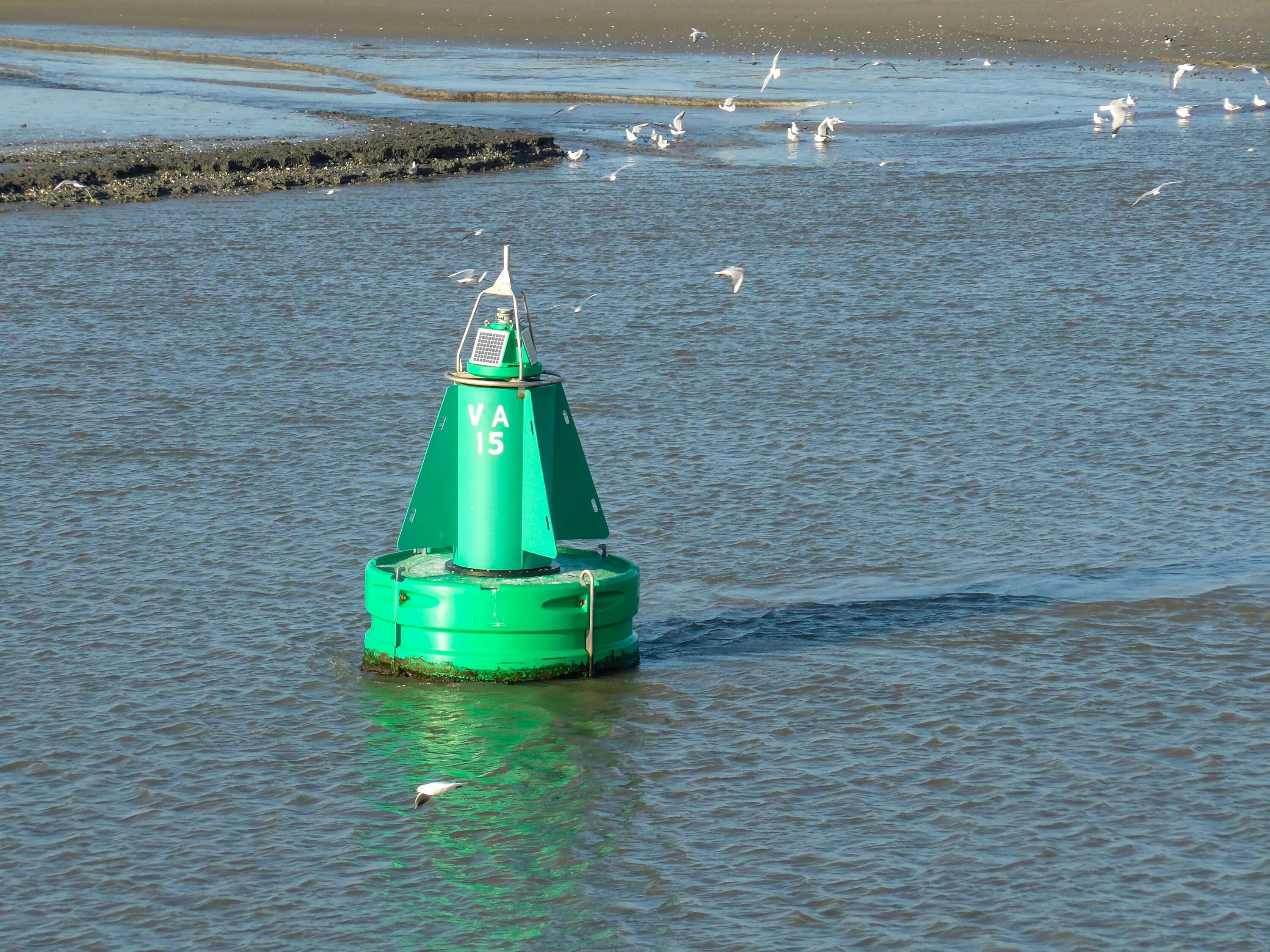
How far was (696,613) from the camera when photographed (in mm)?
11688

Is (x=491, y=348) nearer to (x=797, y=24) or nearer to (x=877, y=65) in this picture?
(x=877, y=65)

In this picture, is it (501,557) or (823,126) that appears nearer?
(501,557)

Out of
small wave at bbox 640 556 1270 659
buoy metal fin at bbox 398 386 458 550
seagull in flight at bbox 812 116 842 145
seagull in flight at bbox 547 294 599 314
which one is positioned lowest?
small wave at bbox 640 556 1270 659

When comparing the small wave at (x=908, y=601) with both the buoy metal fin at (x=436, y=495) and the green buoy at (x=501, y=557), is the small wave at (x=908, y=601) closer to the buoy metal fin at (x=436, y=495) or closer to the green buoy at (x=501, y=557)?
the green buoy at (x=501, y=557)

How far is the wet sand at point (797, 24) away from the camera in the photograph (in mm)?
56812

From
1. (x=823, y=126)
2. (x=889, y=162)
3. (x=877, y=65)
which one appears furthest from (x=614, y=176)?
(x=877, y=65)

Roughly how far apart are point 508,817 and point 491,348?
287cm

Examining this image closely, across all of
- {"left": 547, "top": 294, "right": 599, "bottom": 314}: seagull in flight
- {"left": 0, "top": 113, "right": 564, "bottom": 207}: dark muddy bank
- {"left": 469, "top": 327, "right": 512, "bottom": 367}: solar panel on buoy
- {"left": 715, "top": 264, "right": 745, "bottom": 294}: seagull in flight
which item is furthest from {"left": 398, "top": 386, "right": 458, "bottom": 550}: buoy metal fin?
{"left": 0, "top": 113, "right": 564, "bottom": 207}: dark muddy bank

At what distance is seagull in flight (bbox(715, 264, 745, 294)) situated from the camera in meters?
21.2

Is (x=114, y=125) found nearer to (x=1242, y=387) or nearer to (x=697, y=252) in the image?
(x=697, y=252)

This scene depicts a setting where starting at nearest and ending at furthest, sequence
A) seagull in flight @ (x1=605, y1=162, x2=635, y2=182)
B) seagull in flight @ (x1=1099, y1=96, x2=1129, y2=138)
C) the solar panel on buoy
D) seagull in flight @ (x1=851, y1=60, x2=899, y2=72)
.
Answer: the solar panel on buoy → seagull in flight @ (x1=605, y1=162, x2=635, y2=182) → seagull in flight @ (x1=1099, y1=96, x2=1129, y2=138) → seagull in flight @ (x1=851, y1=60, x2=899, y2=72)

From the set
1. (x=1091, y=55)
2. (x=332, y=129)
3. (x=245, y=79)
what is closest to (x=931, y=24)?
(x=1091, y=55)

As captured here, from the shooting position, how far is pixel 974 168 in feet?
108

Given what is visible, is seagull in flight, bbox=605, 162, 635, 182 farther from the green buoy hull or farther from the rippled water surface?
the green buoy hull
